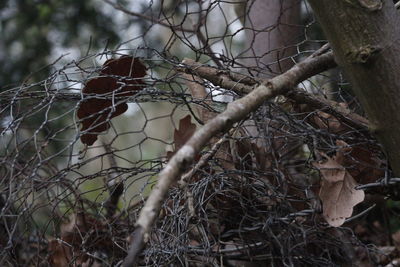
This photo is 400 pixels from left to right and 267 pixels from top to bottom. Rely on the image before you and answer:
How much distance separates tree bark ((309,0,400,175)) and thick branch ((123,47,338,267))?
7 cm

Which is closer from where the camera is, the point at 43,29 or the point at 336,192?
the point at 336,192

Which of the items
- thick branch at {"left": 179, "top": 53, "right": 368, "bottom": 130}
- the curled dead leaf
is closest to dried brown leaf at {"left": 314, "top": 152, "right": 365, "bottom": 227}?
thick branch at {"left": 179, "top": 53, "right": 368, "bottom": 130}

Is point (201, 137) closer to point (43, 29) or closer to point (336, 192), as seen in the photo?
point (336, 192)

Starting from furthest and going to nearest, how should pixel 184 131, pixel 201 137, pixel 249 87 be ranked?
pixel 184 131 → pixel 249 87 → pixel 201 137

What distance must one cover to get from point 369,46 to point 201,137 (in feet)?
0.88

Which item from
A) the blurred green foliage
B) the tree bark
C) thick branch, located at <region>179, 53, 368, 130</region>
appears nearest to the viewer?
the tree bark

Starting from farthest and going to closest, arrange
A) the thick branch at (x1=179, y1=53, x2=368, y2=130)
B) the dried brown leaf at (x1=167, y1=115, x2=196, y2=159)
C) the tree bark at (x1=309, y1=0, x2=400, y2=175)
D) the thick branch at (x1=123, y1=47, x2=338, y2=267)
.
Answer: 1. the dried brown leaf at (x1=167, y1=115, x2=196, y2=159)
2. the thick branch at (x1=179, y1=53, x2=368, y2=130)
3. the tree bark at (x1=309, y1=0, x2=400, y2=175)
4. the thick branch at (x1=123, y1=47, x2=338, y2=267)

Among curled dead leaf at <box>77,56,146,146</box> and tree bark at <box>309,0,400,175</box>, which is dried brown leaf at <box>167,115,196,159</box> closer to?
curled dead leaf at <box>77,56,146,146</box>

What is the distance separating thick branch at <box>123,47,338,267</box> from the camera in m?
0.48

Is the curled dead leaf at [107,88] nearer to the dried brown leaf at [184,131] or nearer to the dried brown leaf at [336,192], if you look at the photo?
the dried brown leaf at [184,131]

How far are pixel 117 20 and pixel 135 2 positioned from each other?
0.20m

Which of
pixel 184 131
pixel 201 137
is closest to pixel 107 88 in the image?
pixel 184 131

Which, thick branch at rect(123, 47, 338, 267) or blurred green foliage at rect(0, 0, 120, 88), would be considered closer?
thick branch at rect(123, 47, 338, 267)

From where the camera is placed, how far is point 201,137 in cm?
55
